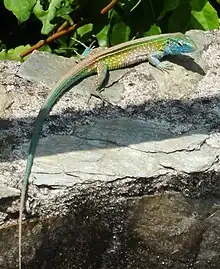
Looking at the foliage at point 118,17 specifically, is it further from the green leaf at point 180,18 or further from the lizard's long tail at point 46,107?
the lizard's long tail at point 46,107

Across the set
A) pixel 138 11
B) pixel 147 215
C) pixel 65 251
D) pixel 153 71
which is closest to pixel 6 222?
pixel 65 251

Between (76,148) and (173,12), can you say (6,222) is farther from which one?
(173,12)

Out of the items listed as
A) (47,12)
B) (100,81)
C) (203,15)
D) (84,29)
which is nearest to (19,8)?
(47,12)

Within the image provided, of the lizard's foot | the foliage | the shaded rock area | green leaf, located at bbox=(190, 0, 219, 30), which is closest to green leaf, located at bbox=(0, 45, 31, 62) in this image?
the foliage

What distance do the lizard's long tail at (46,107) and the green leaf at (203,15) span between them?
0.51 m

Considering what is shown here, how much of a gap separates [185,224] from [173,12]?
980mm

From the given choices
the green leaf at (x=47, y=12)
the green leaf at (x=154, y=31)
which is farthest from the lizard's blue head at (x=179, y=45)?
the green leaf at (x=47, y=12)

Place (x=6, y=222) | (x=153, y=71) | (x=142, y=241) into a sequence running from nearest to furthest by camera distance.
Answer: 1. (x=6, y=222)
2. (x=142, y=241)
3. (x=153, y=71)

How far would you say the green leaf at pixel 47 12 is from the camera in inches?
135

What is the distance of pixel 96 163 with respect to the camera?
289 cm

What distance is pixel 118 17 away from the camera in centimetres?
362

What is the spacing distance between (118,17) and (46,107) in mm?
716

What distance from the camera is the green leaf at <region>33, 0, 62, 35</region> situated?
135 inches

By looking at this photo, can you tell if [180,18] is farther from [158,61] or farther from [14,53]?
[14,53]
